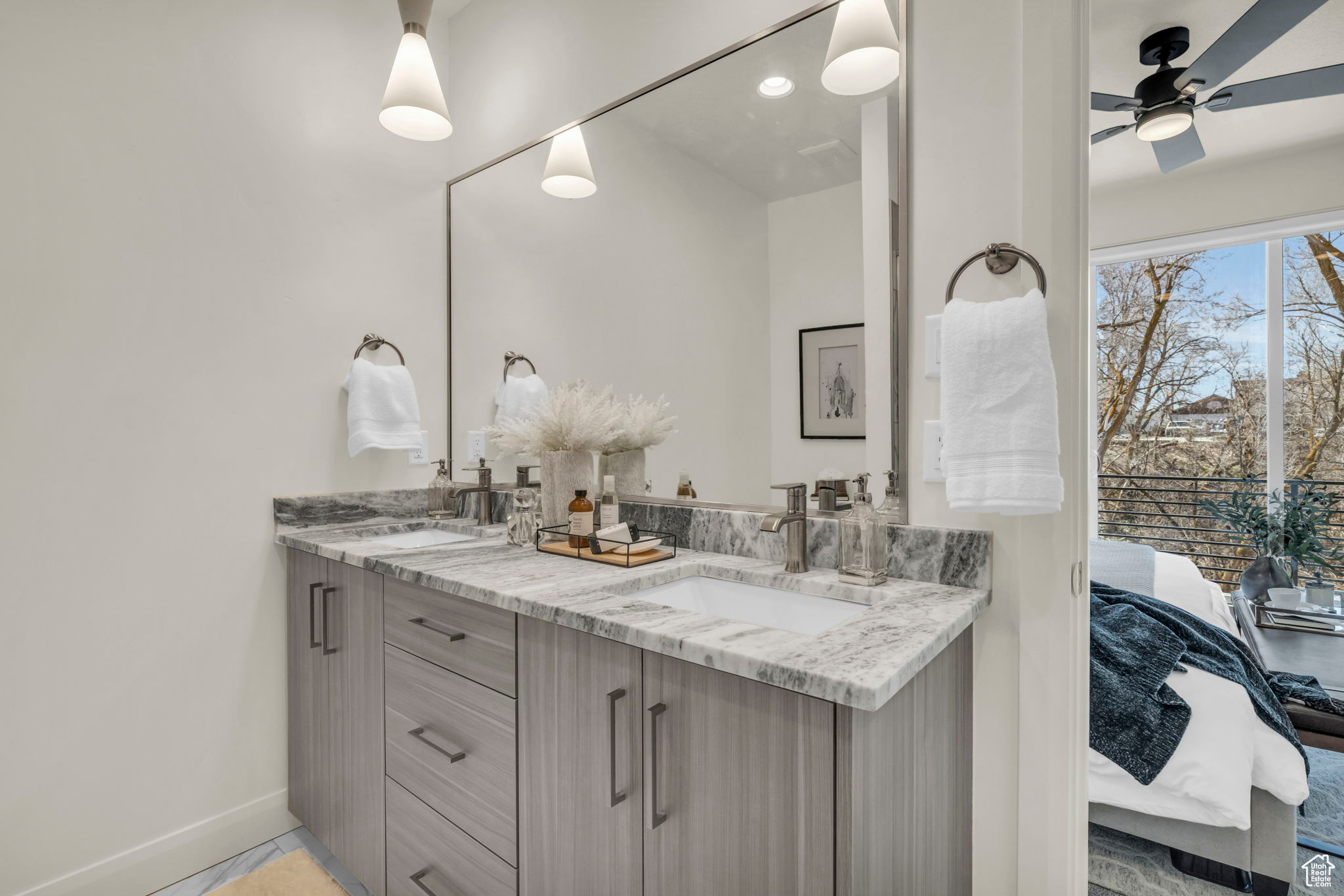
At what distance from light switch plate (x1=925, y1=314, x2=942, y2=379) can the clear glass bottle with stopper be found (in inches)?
8.2

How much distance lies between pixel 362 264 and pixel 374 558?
1111 millimetres

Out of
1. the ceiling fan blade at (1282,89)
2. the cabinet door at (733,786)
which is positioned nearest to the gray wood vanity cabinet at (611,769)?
the cabinet door at (733,786)

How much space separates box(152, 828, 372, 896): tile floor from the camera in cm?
165

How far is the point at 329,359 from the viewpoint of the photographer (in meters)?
1.99

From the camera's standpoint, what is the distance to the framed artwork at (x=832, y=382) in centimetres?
136

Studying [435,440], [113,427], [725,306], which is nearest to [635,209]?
[725,306]

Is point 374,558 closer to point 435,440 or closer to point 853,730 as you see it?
point 435,440

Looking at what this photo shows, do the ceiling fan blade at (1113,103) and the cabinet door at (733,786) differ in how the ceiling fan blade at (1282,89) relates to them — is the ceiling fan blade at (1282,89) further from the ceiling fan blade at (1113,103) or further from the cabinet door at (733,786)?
the cabinet door at (733,786)

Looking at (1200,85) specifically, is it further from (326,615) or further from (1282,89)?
(326,615)

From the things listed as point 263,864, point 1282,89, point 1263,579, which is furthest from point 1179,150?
point 263,864

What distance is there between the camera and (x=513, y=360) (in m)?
2.11

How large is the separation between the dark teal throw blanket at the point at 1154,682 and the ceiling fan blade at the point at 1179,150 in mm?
1876

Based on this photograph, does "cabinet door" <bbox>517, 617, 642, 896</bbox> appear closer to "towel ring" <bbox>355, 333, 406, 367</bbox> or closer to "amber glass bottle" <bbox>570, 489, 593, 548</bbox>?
"amber glass bottle" <bbox>570, 489, 593, 548</bbox>

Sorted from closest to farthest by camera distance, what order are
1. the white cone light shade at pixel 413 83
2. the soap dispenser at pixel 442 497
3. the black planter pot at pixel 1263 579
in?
the white cone light shade at pixel 413 83
the soap dispenser at pixel 442 497
the black planter pot at pixel 1263 579
